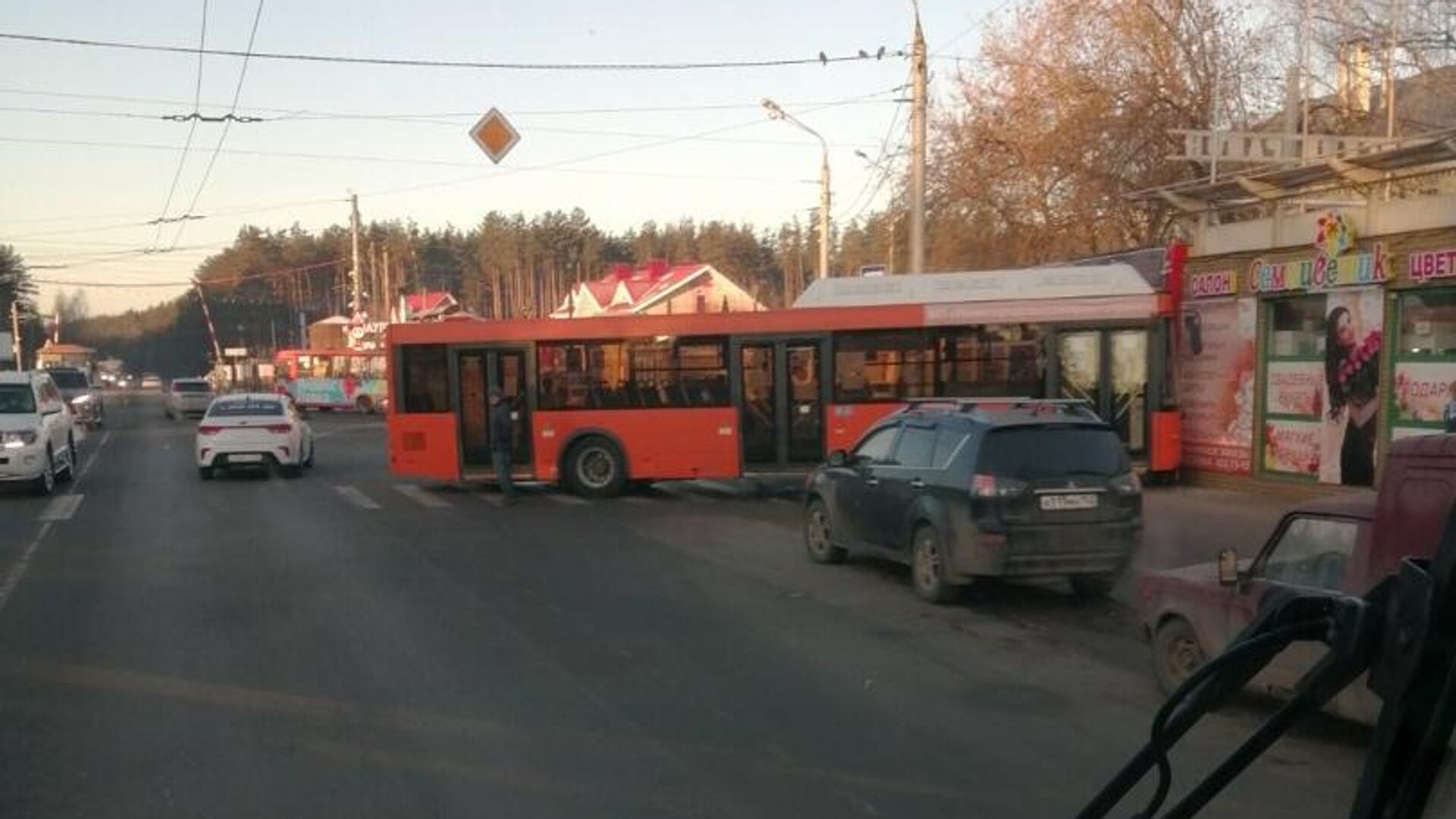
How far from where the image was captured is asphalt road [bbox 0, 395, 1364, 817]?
594 centimetres

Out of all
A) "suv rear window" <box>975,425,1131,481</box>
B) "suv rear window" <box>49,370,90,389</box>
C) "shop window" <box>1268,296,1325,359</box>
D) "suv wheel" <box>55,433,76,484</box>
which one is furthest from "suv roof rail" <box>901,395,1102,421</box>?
"suv rear window" <box>49,370,90,389</box>

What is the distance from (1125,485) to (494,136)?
13.8m

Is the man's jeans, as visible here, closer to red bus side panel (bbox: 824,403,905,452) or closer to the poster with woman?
red bus side panel (bbox: 824,403,905,452)

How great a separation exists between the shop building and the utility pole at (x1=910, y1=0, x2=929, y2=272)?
432 centimetres

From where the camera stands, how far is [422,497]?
68.4 ft

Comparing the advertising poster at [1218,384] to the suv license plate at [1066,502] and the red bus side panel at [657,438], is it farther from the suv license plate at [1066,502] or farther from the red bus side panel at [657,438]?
the suv license plate at [1066,502]

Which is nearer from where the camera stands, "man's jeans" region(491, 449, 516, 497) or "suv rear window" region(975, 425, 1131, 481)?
"suv rear window" region(975, 425, 1131, 481)

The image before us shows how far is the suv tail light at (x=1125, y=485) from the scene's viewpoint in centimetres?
1087

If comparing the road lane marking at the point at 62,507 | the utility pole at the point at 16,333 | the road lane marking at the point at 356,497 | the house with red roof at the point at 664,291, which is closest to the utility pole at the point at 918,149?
the road lane marking at the point at 356,497

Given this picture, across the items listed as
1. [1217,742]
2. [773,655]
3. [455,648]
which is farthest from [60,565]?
[1217,742]

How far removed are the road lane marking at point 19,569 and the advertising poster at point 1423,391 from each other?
15.4m

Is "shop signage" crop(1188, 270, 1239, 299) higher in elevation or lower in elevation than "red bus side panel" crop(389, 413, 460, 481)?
higher

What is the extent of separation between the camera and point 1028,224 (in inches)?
1241

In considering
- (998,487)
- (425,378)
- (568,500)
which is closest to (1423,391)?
(998,487)
